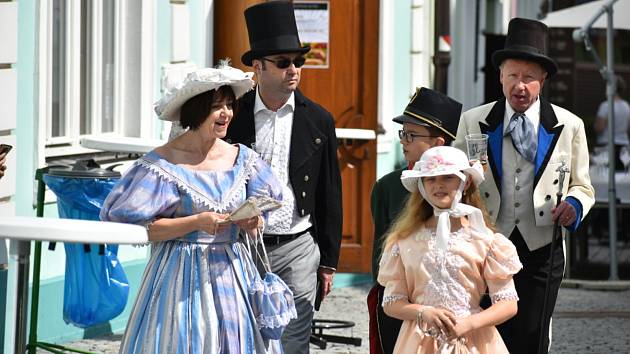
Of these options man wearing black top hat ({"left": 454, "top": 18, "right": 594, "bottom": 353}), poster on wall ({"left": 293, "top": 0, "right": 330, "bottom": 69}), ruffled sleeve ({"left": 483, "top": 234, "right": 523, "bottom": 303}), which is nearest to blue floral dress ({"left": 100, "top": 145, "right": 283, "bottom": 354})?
ruffled sleeve ({"left": 483, "top": 234, "right": 523, "bottom": 303})

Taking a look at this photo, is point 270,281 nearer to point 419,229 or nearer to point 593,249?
point 419,229

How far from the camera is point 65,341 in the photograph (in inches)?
362

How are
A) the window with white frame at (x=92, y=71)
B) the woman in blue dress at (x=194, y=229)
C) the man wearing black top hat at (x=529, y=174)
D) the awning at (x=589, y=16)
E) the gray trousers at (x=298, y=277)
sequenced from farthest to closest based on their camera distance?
the awning at (x=589, y=16), the window with white frame at (x=92, y=71), the man wearing black top hat at (x=529, y=174), the gray trousers at (x=298, y=277), the woman in blue dress at (x=194, y=229)

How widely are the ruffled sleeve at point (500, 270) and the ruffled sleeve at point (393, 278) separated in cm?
32

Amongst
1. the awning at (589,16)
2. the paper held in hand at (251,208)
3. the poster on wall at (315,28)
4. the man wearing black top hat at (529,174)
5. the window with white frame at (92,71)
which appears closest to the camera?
the paper held in hand at (251,208)

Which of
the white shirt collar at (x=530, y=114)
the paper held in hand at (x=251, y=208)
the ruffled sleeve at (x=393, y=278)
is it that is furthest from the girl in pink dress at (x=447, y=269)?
Result: the white shirt collar at (x=530, y=114)

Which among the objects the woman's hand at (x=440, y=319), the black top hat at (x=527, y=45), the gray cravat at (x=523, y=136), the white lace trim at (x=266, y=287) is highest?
the black top hat at (x=527, y=45)

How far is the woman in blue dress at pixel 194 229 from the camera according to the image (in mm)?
5699

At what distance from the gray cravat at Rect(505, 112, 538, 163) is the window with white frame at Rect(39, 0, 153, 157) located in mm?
3171

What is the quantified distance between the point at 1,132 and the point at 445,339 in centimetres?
365

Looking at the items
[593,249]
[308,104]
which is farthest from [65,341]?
[593,249]

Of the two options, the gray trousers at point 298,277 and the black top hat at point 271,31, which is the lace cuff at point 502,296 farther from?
the black top hat at point 271,31

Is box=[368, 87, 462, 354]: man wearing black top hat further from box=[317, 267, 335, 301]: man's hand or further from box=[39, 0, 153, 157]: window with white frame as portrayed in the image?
box=[39, 0, 153, 157]: window with white frame

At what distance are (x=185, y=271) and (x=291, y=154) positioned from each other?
3.60 feet
